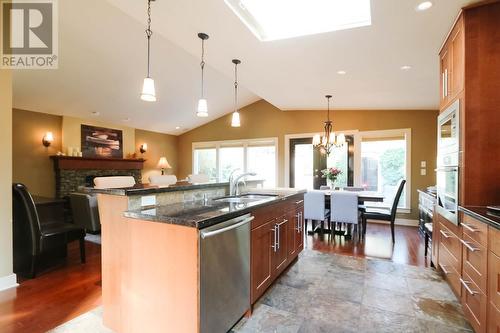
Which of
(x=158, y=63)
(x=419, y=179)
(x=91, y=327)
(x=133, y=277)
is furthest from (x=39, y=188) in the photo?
(x=419, y=179)

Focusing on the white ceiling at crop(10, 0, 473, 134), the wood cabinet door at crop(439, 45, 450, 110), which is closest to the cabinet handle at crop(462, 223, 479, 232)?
the wood cabinet door at crop(439, 45, 450, 110)

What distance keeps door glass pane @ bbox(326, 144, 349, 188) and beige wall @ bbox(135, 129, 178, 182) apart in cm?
528

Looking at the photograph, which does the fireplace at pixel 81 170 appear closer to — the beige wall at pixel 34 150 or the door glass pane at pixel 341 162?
the beige wall at pixel 34 150

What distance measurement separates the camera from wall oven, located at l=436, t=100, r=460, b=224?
2129mm

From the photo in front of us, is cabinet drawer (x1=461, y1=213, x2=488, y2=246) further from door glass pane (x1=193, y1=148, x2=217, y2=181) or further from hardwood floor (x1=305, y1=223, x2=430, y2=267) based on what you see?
door glass pane (x1=193, y1=148, x2=217, y2=181)

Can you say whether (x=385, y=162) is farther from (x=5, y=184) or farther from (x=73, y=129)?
(x=73, y=129)

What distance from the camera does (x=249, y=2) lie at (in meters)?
2.42

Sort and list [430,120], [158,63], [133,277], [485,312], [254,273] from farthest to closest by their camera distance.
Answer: [430,120] < [158,63] < [254,273] < [133,277] < [485,312]

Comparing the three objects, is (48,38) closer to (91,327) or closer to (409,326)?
(91,327)

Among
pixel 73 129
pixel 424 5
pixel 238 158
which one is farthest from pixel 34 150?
pixel 424 5

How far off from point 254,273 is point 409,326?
1.28 meters

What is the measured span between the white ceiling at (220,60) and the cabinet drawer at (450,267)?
7.12 ft

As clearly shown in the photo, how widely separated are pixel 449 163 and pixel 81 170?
689 centimetres

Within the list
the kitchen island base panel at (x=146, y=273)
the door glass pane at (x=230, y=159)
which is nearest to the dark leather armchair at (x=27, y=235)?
the kitchen island base panel at (x=146, y=273)
